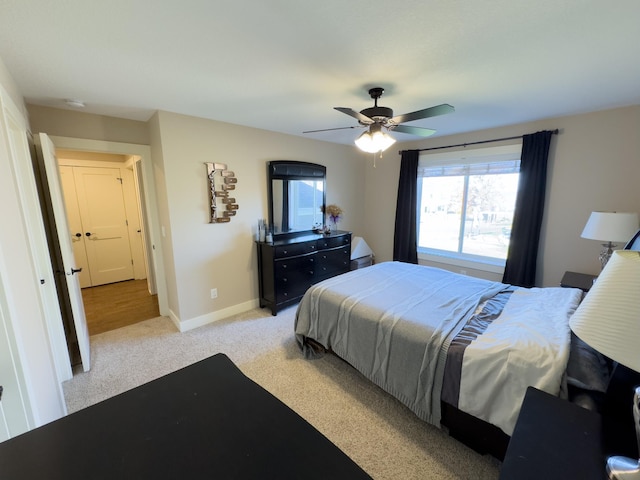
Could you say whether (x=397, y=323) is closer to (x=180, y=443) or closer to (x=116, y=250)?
(x=180, y=443)

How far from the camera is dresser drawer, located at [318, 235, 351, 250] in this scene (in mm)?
3835

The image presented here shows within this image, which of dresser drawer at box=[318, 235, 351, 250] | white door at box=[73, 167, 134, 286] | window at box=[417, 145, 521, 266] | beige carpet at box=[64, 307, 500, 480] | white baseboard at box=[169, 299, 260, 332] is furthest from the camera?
white door at box=[73, 167, 134, 286]

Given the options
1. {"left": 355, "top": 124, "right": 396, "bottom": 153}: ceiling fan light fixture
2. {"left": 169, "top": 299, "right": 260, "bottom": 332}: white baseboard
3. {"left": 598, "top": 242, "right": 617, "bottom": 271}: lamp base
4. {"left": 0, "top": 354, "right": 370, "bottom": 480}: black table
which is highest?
{"left": 355, "top": 124, "right": 396, "bottom": 153}: ceiling fan light fixture

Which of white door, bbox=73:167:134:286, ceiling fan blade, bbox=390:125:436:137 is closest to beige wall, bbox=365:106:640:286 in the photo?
ceiling fan blade, bbox=390:125:436:137

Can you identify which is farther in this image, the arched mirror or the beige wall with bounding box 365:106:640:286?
the arched mirror

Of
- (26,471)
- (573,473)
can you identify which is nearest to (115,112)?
(26,471)

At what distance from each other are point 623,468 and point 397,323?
1175 mm

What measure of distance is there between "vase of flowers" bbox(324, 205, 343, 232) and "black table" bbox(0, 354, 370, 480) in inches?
141

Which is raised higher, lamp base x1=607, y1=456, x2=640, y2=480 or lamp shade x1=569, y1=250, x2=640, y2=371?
lamp shade x1=569, y1=250, x2=640, y2=371

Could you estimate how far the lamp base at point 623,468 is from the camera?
71cm

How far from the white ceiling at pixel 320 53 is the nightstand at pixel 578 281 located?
1731 millimetres

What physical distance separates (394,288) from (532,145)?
2497 mm

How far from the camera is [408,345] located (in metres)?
1.78

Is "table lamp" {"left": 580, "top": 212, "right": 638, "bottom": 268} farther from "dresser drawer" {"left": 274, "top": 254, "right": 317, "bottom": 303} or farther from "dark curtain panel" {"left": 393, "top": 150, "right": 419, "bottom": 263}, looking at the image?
"dresser drawer" {"left": 274, "top": 254, "right": 317, "bottom": 303}
